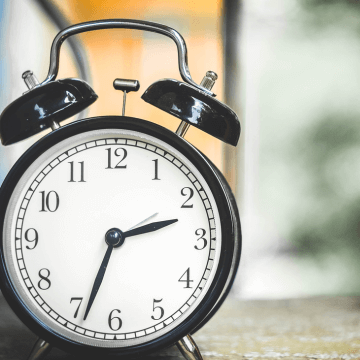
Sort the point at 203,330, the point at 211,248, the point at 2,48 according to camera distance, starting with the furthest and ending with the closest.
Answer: the point at 2,48 < the point at 203,330 < the point at 211,248

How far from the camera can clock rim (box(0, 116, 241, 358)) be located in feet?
2.11

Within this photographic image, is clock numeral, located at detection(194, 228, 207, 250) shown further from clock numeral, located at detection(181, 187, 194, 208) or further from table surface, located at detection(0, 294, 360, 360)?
table surface, located at detection(0, 294, 360, 360)

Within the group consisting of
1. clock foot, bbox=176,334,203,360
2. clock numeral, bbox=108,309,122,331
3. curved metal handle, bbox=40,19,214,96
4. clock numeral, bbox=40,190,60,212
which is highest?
curved metal handle, bbox=40,19,214,96

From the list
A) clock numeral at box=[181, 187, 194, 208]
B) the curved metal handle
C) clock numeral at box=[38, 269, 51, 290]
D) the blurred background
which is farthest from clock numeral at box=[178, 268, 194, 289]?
the blurred background

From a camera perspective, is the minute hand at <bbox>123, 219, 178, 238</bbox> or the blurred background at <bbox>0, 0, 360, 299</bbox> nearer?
the minute hand at <bbox>123, 219, 178, 238</bbox>

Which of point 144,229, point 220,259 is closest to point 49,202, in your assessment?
point 144,229

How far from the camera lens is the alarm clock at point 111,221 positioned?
2.21 ft

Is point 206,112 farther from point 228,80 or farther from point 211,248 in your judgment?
point 228,80

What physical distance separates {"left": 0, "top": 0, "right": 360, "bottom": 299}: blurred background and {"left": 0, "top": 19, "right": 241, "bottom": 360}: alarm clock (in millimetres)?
506

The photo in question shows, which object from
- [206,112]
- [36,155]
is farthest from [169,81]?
[36,155]

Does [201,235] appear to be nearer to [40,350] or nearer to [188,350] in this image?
[188,350]

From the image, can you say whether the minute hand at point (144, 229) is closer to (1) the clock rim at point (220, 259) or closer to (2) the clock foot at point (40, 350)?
(1) the clock rim at point (220, 259)

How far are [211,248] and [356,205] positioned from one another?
73cm

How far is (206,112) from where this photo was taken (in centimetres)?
69
